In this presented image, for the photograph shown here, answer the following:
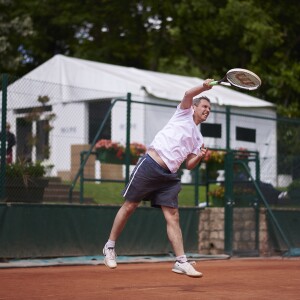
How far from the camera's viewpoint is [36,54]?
31.4m

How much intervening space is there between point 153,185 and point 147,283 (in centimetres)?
105

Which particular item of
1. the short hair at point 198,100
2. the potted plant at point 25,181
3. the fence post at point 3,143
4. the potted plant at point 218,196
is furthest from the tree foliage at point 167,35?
the short hair at point 198,100

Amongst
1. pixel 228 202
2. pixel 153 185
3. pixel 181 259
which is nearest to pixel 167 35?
pixel 228 202

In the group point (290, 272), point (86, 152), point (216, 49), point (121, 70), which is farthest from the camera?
point (216, 49)

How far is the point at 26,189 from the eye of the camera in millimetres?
12438

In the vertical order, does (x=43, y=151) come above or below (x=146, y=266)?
above

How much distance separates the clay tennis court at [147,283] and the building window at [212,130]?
310 cm

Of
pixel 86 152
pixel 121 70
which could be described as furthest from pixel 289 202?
pixel 121 70

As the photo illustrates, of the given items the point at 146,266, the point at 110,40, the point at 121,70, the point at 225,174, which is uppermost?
the point at 110,40

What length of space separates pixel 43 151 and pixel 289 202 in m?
4.92

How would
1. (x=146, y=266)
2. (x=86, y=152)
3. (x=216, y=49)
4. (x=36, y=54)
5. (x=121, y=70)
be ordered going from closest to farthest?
(x=146, y=266) < (x=86, y=152) < (x=121, y=70) < (x=216, y=49) < (x=36, y=54)

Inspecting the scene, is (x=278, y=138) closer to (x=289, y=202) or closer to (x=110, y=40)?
(x=289, y=202)

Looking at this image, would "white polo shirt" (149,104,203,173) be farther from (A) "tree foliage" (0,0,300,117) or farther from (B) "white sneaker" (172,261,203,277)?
(A) "tree foliage" (0,0,300,117)

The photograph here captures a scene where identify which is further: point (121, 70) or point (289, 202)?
point (121, 70)
